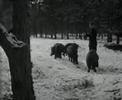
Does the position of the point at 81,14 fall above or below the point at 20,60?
below

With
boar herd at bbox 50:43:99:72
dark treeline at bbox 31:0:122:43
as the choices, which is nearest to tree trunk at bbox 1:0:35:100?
boar herd at bbox 50:43:99:72

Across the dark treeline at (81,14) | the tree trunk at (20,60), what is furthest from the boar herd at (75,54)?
the tree trunk at (20,60)

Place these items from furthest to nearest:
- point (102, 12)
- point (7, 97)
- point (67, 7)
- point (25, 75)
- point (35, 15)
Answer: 1. point (35, 15)
2. point (67, 7)
3. point (102, 12)
4. point (7, 97)
5. point (25, 75)

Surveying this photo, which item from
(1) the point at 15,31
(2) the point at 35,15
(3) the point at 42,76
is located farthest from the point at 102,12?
(2) the point at 35,15

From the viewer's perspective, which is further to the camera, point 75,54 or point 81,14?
point 81,14

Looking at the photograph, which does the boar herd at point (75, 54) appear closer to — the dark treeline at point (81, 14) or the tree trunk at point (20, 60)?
the dark treeline at point (81, 14)

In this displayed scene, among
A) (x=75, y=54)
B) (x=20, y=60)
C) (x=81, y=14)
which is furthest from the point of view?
(x=81, y=14)

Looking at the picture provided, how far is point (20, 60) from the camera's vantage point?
6980 mm

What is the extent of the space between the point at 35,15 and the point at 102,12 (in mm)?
32643

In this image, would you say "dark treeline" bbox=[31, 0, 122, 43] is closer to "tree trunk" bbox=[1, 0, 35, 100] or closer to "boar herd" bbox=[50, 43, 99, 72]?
"boar herd" bbox=[50, 43, 99, 72]

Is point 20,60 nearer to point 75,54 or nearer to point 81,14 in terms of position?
point 75,54

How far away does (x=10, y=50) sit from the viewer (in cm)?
675

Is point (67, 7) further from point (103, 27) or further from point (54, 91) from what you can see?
point (54, 91)

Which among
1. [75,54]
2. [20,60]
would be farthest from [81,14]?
[20,60]
